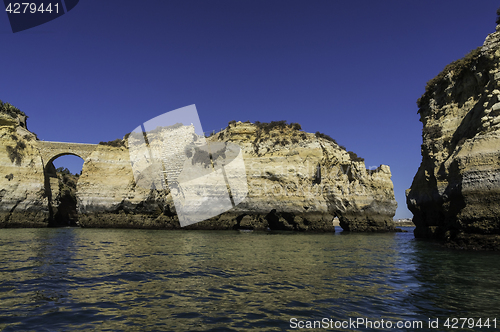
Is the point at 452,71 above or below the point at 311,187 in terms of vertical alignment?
above

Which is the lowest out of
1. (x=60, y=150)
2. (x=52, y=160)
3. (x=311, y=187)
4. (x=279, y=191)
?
(x=279, y=191)

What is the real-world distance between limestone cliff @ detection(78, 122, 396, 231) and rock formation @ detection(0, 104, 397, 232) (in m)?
0.10

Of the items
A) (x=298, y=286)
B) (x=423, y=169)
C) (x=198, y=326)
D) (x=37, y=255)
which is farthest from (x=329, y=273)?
(x=423, y=169)

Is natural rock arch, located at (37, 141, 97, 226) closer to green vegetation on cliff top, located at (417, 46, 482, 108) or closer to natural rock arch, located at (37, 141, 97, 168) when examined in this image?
natural rock arch, located at (37, 141, 97, 168)

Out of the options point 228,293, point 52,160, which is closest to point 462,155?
point 228,293

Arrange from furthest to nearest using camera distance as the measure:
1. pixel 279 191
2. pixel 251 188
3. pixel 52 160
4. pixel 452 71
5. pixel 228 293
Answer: pixel 52 160 < pixel 251 188 < pixel 279 191 < pixel 452 71 < pixel 228 293

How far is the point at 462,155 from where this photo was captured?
1355 cm

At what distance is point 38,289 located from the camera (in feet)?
18.6

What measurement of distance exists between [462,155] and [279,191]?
1824cm

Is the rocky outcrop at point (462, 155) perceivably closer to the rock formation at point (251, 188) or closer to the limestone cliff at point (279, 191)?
the limestone cliff at point (279, 191)

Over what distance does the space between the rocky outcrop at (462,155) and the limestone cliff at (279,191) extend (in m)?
8.79

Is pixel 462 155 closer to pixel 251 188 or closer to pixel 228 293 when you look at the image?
pixel 228 293

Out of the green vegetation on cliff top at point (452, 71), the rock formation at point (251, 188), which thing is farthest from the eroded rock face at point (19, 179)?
the green vegetation on cliff top at point (452, 71)

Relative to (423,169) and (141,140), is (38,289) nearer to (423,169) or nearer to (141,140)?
(423,169)
